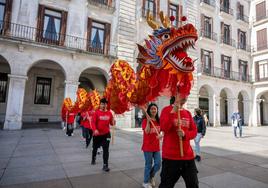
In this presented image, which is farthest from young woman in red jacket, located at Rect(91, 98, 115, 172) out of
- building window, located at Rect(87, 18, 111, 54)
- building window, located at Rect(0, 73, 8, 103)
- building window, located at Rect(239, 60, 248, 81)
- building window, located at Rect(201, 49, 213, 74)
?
building window, located at Rect(239, 60, 248, 81)

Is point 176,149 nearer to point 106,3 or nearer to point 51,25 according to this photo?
point 51,25

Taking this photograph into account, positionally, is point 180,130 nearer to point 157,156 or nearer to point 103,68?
point 157,156

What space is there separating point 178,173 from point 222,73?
73.6 ft

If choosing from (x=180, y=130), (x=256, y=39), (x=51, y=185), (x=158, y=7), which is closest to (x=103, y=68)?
(x=158, y=7)

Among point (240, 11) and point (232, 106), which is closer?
point (232, 106)

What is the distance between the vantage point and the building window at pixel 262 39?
953 inches

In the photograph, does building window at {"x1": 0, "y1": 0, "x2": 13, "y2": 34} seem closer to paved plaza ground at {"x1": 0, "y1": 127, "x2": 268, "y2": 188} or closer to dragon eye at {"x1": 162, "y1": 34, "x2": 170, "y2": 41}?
paved plaza ground at {"x1": 0, "y1": 127, "x2": 268, "y2": 188}

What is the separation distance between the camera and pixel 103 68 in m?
15.3

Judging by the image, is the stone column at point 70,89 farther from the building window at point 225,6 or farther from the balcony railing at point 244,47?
the balcony railing at point 244,47

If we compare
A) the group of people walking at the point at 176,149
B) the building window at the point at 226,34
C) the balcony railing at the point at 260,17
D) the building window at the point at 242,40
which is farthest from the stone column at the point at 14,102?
the balcony railing at the point at 260,17

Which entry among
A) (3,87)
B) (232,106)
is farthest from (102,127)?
(232,106)

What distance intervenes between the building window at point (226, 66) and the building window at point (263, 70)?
460cm

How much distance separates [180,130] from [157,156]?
1427 mm

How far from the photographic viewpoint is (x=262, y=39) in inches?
968
